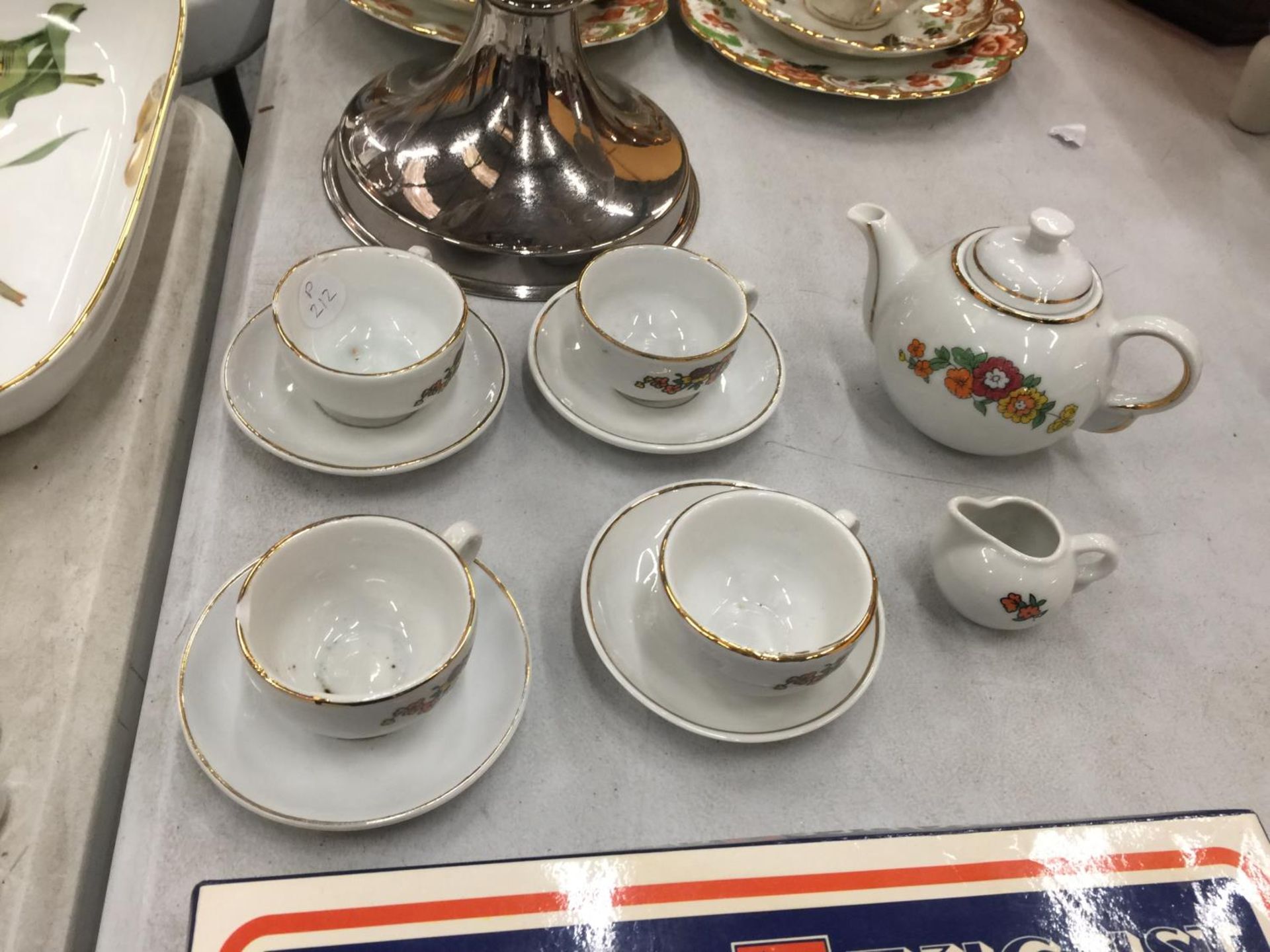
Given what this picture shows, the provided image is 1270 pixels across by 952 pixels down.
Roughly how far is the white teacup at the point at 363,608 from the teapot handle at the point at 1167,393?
394 mm

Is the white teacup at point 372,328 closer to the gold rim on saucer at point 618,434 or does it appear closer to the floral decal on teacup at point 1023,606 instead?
the gold rim on saucer at point 618,434

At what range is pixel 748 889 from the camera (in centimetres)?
40

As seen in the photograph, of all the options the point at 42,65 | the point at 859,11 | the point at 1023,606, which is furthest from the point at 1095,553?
the point at 42,65

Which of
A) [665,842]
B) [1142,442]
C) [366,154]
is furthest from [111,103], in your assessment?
[1142,442]

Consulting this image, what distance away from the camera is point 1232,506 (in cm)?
68

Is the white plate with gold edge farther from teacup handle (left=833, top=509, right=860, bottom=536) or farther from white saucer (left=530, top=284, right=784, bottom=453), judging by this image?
teacup handle (left=833, top=509, right=860, bottom=536)

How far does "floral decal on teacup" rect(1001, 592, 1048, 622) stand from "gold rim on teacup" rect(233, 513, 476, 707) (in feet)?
0.95

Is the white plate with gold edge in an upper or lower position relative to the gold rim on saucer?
upper

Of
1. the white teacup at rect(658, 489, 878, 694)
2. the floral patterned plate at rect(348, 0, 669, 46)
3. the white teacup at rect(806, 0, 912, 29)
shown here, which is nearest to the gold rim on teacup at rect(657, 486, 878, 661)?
the white teacup at rect(658, 489, 878, 694)

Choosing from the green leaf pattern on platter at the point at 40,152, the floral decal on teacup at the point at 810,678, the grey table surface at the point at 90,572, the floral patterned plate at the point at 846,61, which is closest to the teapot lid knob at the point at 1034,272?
the floral decal on teacup at the point at 810,678

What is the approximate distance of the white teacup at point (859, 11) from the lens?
91cm

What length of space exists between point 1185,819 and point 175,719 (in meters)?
0.47

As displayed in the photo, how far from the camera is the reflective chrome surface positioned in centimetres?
70

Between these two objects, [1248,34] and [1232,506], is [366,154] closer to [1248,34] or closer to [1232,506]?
[1232,506]
